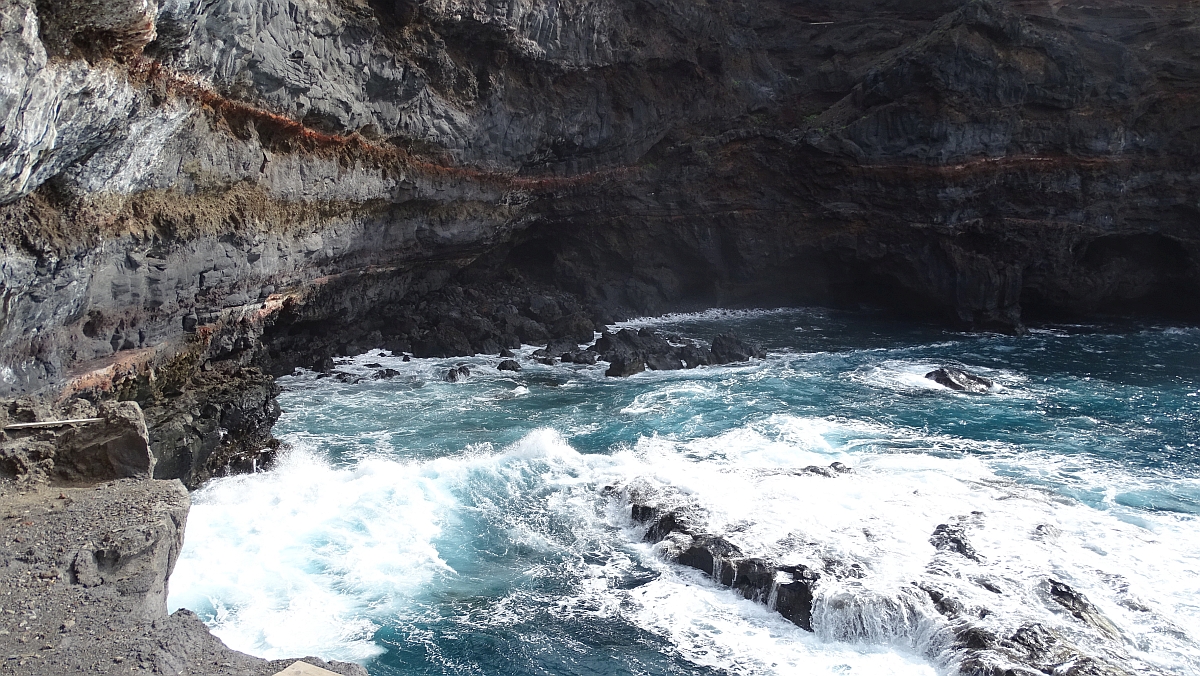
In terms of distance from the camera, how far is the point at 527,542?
45.5 ft

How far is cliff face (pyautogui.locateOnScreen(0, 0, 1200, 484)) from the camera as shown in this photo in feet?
54.8

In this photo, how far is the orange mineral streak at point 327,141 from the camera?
14641mm

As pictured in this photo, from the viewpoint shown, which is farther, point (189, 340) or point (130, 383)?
point (189, 340)

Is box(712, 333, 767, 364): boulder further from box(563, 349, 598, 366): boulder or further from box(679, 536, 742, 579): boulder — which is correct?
box(679, 536, 742, 579): boulder

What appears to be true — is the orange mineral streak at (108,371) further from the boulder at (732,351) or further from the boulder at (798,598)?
the boulder at (732,351)

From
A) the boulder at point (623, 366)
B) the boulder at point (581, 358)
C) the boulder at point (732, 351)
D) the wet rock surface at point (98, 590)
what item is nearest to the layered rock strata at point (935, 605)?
the wet rock surface at point (98, 590)

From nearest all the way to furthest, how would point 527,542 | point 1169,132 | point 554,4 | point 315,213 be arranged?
point 527,542
point 315,213
point 554,4
point 1169,132

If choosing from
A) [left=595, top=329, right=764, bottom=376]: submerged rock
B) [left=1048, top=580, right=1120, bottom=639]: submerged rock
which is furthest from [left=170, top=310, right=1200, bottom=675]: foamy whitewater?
[left=595, top=329, right=764, bottom=376]: submerged rock

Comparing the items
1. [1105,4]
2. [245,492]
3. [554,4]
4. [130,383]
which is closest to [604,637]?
[245,492]

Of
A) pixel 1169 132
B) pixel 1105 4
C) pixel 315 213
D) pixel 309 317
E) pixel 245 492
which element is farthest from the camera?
pixel 1105 4

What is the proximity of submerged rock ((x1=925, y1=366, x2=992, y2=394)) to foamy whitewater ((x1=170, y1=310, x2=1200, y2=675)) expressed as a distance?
1.46ft

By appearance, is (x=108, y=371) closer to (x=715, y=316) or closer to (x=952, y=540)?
(x=952, y=540)

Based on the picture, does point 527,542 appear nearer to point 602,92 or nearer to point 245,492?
point 245,492

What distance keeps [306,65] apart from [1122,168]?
87.1 ft
